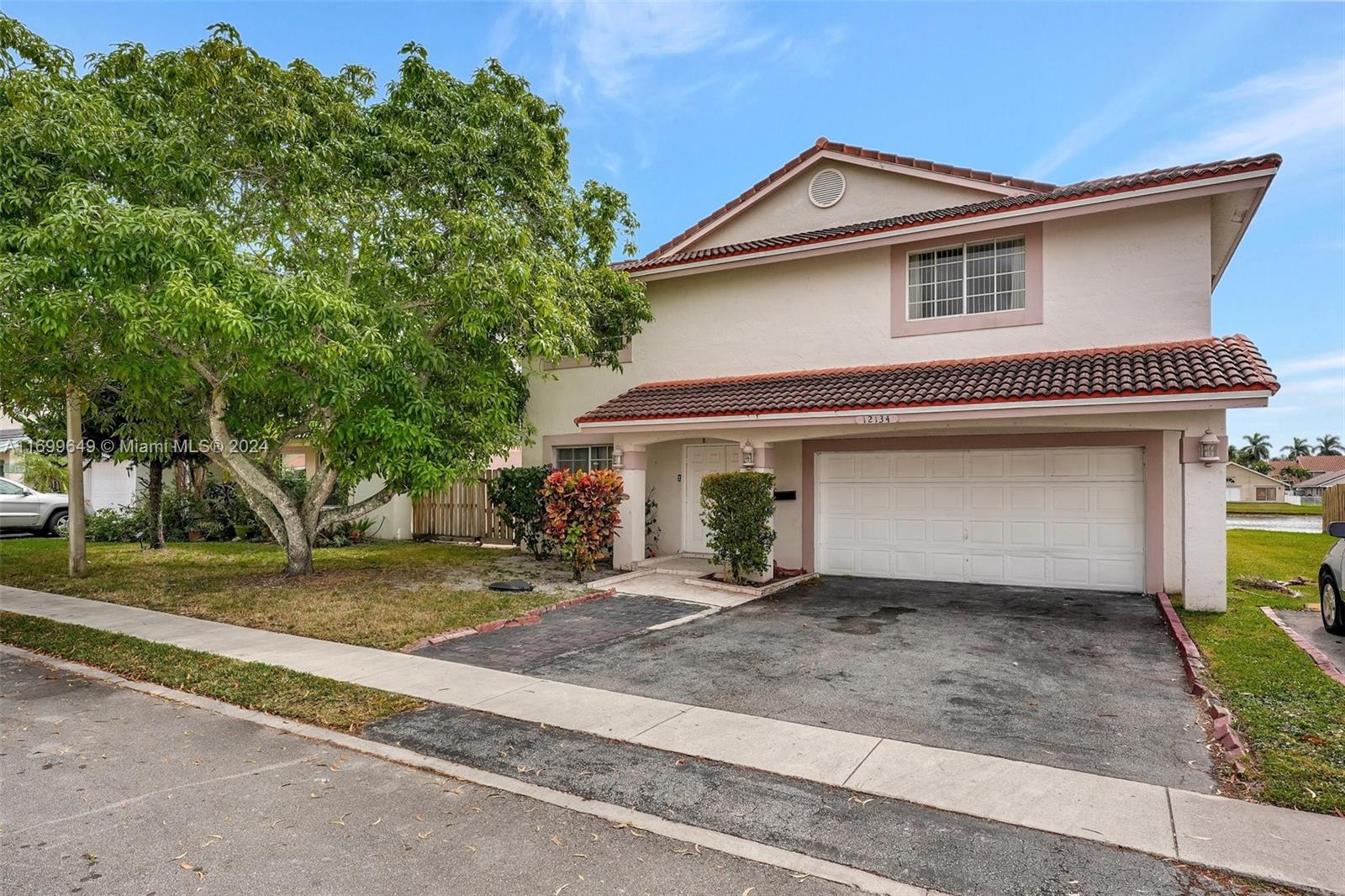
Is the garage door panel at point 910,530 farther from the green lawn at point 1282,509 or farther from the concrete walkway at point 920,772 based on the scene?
the green lawn at point 1282,509

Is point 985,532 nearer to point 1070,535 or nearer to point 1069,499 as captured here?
point 1070,535

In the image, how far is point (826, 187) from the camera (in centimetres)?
1553

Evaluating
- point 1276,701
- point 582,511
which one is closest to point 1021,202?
point 1276,701

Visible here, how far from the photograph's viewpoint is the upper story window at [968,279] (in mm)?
12461

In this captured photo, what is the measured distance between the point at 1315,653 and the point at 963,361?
6.23 m

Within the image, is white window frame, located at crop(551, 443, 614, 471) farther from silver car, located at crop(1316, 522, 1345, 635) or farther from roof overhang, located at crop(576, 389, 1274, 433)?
silver car, located at crop(1316, 522, 1345, 635)

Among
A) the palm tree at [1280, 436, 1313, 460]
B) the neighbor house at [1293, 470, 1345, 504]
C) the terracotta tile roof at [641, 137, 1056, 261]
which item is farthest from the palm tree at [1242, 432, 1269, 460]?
the terracotta tile roof at [641, 137, 1056, 261]

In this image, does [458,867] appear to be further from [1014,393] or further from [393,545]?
[393,545]

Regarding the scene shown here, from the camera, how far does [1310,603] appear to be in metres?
10.9

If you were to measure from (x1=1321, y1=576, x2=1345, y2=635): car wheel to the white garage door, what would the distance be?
2.24 meters

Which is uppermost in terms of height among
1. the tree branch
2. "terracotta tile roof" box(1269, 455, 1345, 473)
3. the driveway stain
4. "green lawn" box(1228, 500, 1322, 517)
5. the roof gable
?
the roof gable

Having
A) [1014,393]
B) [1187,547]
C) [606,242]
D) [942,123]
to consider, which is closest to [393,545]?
[606,242]

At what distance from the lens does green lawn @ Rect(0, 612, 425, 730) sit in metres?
6.16

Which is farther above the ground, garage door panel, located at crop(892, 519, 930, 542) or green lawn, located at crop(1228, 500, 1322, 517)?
garage door panel, located at crop(892, 519, 930, 542)
